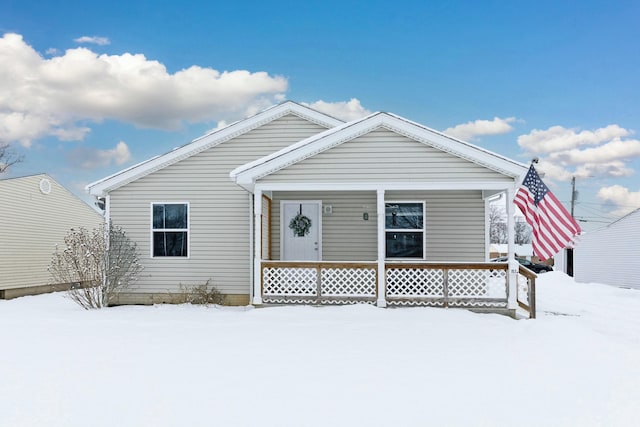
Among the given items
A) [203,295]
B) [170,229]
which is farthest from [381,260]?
[170,229]

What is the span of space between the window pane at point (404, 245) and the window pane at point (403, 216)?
7.0 inches

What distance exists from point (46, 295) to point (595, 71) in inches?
873

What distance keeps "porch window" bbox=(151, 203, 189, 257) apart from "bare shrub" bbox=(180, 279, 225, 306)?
91 centimetres

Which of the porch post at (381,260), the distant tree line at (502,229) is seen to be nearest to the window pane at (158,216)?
the porch post at (381,260)

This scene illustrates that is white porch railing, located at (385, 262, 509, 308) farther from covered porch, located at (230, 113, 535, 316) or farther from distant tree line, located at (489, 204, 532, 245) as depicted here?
distant tree line, located at (489, 204, 532, 245)

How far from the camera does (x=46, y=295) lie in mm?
16594

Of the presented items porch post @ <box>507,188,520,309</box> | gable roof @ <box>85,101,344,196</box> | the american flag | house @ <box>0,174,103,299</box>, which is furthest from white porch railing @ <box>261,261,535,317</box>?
house @ <box>0,174,103,299</box>

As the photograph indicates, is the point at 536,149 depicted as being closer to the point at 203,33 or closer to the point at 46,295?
the point at 203,33

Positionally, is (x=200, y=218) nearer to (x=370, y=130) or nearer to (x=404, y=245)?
(x=370, y=130)

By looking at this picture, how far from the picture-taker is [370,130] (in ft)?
32.5

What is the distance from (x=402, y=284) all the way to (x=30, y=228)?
1381 cm

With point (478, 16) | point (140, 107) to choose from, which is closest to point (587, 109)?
point (478, 16)

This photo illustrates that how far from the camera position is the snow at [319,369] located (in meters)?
4.54

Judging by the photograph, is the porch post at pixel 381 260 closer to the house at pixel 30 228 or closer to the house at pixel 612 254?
the house at pixel 30 228
